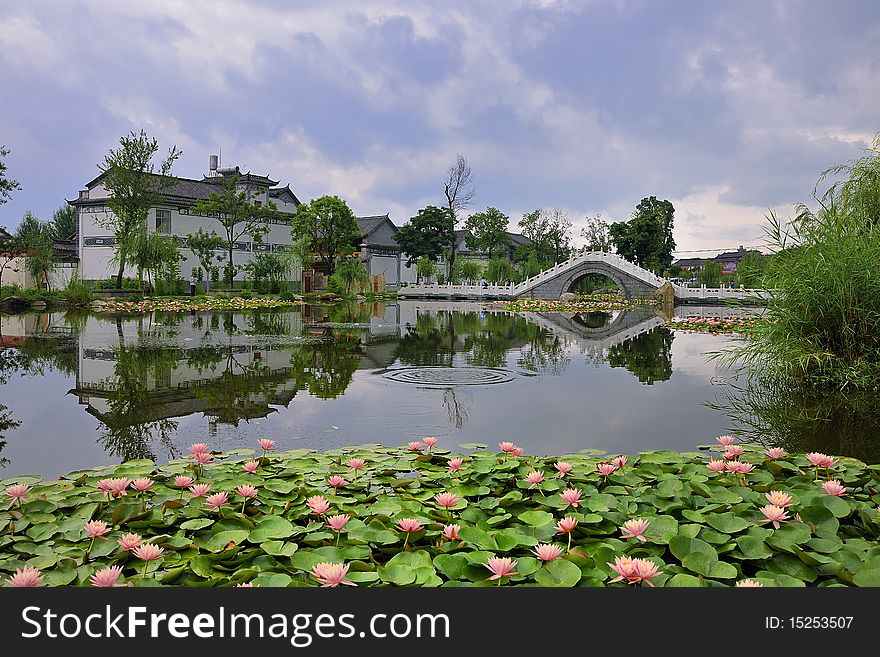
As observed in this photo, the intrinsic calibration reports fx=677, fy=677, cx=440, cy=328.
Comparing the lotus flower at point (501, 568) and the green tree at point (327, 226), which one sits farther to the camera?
the green tree at point (327, 226)

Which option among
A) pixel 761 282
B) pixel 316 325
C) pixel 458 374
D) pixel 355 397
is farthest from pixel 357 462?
pixel 316 325

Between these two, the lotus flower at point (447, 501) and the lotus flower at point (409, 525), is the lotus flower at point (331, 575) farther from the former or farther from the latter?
the lotus flower at point (447, 501)

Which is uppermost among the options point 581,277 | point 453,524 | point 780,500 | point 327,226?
point 327,226

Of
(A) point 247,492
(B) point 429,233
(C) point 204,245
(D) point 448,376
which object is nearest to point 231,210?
(C) point 204,245

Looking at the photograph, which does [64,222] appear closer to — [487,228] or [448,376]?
[487,228]

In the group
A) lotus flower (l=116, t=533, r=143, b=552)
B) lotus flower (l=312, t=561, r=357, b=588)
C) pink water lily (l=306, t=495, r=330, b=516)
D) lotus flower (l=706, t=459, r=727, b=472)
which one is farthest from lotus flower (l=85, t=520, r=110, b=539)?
lotus flower (l=706, t=459, r=727, b=472)

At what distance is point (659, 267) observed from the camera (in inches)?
1551

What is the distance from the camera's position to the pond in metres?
3.88

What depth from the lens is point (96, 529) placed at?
2072 millimetres

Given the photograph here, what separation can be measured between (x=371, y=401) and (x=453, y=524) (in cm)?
297

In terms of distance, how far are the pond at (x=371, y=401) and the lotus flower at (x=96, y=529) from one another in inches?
51.9

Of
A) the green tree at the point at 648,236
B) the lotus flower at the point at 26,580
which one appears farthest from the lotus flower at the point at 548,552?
the green tree at the point at 648,236

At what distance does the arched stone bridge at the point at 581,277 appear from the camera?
31844mm
